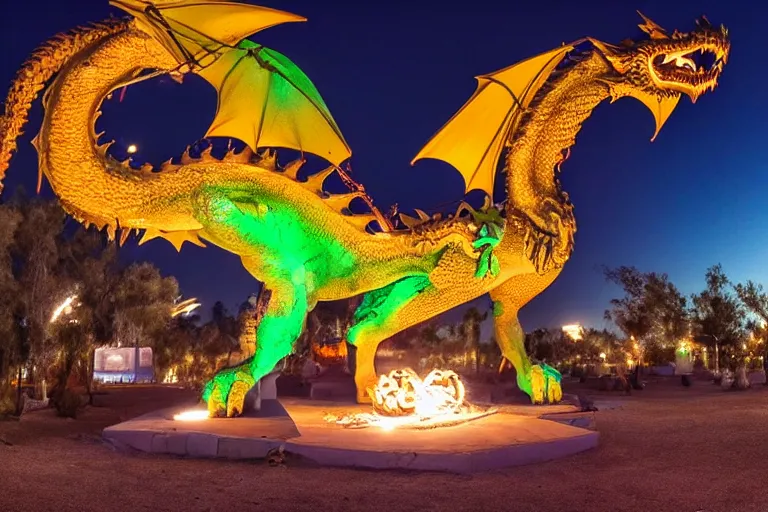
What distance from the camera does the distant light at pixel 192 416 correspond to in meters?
6.19

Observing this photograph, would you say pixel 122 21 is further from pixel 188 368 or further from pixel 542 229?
pixel 188 368

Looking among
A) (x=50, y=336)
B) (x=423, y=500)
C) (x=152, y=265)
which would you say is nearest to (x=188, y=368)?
(x=152, y=265)

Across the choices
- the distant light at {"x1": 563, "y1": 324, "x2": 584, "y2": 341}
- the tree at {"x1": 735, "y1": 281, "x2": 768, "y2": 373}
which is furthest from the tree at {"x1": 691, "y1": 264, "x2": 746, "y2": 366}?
the distant light at {"x1": 563, "y1": 324, "x2": 584, "y2": 341}

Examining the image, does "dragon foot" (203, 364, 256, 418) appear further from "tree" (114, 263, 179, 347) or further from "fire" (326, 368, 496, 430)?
"tree" (114, 263, 179, 347)

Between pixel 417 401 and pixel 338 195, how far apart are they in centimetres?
271

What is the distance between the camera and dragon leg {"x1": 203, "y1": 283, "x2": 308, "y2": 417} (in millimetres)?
6426

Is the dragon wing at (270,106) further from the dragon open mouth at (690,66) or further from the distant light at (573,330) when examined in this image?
the distant light at (573,330)

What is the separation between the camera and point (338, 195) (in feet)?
24.9

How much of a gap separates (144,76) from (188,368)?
2205cm

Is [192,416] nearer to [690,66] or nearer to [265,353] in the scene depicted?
[265,353]

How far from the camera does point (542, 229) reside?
25.2 feet

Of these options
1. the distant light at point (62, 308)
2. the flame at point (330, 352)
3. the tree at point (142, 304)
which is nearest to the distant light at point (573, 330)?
the flame at point (330, 352)

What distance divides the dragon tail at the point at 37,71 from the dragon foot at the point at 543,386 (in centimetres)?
642

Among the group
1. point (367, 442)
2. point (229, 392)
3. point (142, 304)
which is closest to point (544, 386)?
point (367, 442)
